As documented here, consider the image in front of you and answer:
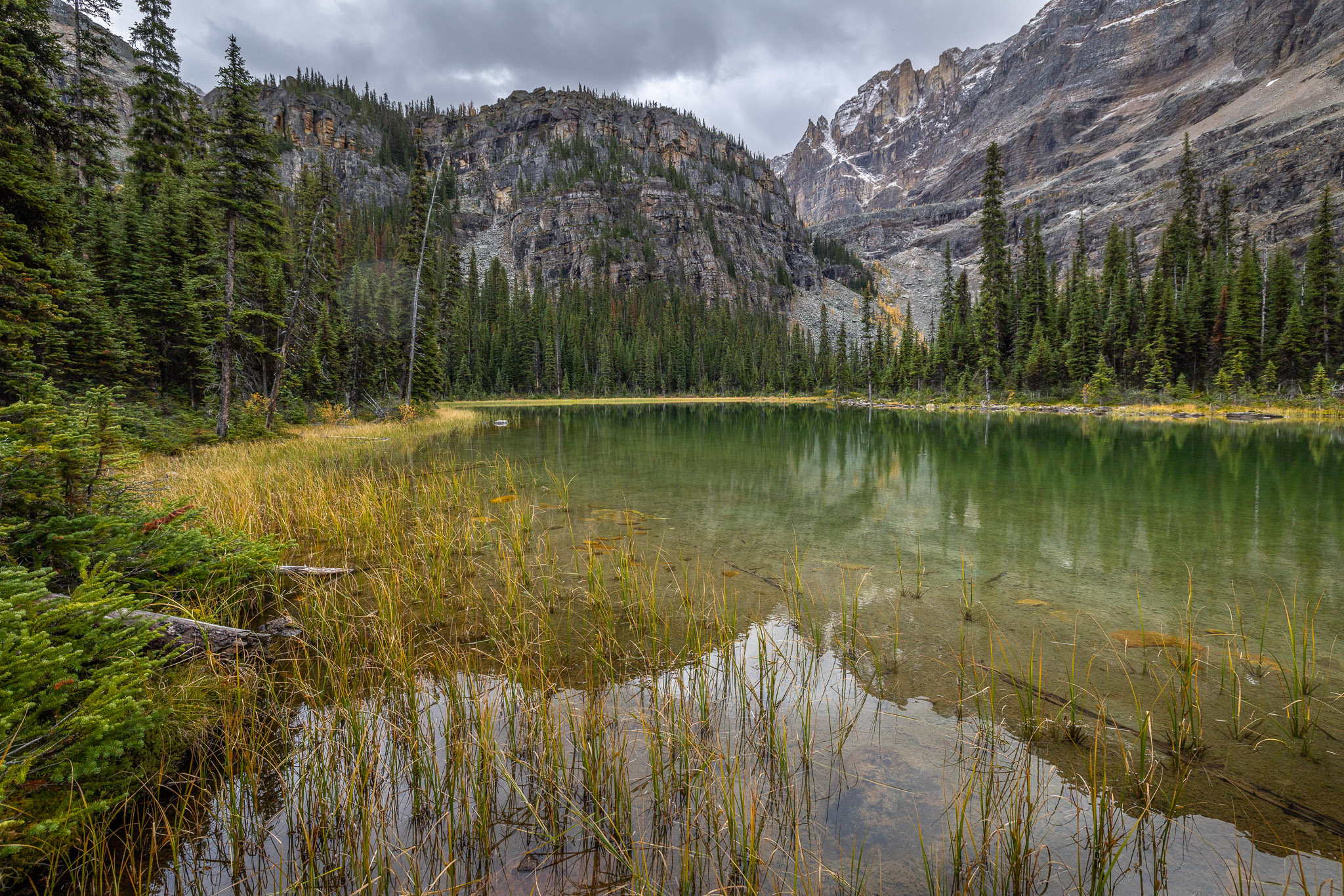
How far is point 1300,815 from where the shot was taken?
2793 millimetres

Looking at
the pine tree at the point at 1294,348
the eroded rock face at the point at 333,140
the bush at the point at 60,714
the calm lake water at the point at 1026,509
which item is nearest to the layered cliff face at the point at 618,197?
the eroded rock face at the point at 333,140

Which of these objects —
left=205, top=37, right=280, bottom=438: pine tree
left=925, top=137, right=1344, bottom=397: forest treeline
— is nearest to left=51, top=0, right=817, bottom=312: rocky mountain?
left=925, top=137, right=1344, bottom=397: forest treeline

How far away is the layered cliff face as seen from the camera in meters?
133

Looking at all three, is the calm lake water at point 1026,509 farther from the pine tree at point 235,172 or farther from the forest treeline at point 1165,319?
the forest treeline at point 1165,319

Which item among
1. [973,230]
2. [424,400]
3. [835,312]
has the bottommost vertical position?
[424,400]

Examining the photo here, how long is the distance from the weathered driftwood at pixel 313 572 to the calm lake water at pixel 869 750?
2.75m

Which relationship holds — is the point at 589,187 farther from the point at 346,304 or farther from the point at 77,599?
the point at 77,599

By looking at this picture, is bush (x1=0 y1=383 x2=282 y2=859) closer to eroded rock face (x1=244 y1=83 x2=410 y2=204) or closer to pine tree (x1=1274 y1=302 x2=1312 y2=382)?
pine tree (x1=1274 y1=302 x2=1312 y2=382)

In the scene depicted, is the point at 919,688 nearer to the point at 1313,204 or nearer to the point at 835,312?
the point at 1313,204

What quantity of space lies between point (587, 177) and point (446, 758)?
6292 inches

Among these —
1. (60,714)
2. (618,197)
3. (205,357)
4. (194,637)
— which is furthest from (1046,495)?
(618,197)

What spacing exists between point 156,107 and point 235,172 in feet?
36.8

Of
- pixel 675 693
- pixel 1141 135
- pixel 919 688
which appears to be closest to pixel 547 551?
pixel 675 693

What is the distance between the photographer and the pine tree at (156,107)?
22062mm
